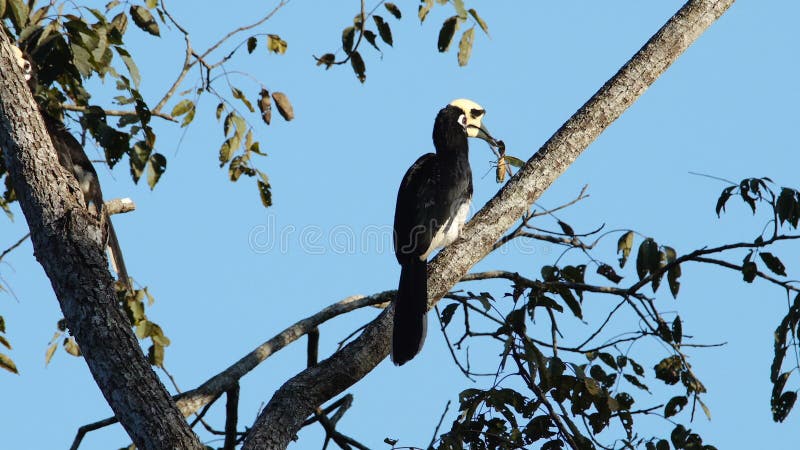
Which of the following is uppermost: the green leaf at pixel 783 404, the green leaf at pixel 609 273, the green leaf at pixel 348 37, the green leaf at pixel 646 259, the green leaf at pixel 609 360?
the green leaf at pixel 348 37

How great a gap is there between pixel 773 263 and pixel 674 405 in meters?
0.60

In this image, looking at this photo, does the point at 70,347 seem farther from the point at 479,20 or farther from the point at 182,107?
the point at 479,20

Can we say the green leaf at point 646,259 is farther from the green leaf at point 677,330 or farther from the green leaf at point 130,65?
the green leaf at point 130,65

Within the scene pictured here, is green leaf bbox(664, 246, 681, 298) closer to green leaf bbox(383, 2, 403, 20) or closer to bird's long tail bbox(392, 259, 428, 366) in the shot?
bird's long tail bbox(392, 259, 428, 366)

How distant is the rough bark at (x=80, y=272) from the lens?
2.52 metres

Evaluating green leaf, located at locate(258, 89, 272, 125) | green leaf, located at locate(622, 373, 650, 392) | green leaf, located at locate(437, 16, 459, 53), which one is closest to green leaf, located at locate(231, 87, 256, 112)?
green leaf, located at locate(258, 89, 272, 125)


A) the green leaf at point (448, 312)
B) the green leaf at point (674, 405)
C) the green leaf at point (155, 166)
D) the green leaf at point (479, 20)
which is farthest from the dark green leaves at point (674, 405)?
the green leaf at point (155, 166)

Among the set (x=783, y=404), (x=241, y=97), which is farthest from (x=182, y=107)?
(x=783, y=404)

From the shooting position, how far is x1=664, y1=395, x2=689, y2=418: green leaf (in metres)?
3.12

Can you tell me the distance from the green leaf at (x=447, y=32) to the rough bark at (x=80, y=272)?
1.48 m

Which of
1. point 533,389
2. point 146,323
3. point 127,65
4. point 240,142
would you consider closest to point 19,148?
point 127,65

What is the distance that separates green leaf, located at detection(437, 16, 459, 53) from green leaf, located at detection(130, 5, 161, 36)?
46.1 inches

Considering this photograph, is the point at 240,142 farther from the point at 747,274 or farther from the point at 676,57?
the point at 747,274

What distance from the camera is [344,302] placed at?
12.3ft
